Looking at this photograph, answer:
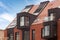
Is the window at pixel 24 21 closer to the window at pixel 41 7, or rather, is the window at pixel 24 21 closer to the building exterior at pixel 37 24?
the building exterior at pixel 37 24

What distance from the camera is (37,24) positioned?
2675 inches

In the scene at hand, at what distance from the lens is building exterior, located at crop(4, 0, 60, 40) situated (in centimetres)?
6097

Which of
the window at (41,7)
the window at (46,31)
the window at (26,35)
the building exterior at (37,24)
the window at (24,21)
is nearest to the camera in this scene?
the building exterior at (37,24)

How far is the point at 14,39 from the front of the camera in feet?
251

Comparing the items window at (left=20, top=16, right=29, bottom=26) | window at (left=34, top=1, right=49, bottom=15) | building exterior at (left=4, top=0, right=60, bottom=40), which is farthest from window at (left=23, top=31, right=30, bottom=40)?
window at (left=34, top=1, right=49, bottom=15)

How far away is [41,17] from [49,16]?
743 centimetres

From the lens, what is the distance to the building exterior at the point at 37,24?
2400 inches

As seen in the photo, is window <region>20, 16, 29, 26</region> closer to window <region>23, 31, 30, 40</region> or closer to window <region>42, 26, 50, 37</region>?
window <region>23, 31, 30, 40</region>

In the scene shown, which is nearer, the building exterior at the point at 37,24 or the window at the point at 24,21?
the building exterior at the point at 37,24

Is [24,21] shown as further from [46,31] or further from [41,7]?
[46,31]

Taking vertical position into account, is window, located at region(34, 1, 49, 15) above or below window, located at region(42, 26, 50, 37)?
above

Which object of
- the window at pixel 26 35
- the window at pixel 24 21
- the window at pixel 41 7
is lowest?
the window at pixel 26 35

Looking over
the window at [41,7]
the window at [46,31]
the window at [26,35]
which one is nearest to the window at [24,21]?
the window at [26,35]

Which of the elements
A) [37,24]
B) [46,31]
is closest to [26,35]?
[37,24]
